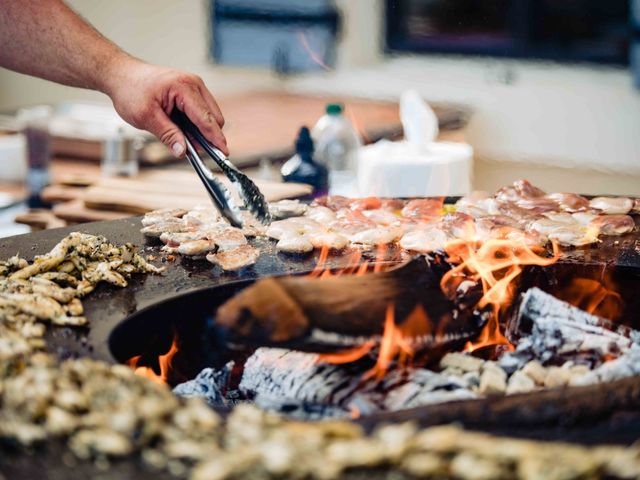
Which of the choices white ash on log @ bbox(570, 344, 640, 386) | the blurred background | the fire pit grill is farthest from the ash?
the blurred background

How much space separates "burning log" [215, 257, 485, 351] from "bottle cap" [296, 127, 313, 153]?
5.21 feet

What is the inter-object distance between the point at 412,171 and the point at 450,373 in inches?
57.1

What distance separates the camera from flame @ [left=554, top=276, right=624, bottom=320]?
1931mm

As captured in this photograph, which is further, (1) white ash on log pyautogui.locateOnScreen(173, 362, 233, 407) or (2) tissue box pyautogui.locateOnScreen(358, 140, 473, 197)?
(2) tissue box pyautogui.locateOnScreen(358, 140, 473, 197)

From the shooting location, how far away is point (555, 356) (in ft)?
5.63

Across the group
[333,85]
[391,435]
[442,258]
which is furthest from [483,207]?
[333,85]

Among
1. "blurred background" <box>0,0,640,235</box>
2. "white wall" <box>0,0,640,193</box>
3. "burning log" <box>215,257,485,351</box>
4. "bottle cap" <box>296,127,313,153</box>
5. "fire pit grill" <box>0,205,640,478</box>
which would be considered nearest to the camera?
"fire pit grill" <box>0,205,640,478</box>

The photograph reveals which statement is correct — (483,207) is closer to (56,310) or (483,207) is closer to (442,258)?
(442,258)

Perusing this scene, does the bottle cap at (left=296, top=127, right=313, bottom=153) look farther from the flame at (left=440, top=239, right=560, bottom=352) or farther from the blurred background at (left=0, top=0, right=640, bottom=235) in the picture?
the flame at (left=440, top=239, right=560, bottom=352)

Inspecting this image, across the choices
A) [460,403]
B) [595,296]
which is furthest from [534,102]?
[460,403]

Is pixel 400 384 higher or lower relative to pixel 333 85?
lower

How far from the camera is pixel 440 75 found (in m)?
5.13

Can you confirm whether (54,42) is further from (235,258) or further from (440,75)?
(440,75)

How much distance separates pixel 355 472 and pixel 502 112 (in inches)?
166
